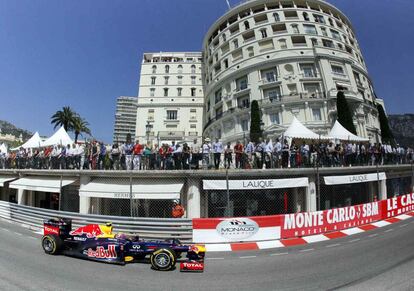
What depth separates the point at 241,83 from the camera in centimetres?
3978

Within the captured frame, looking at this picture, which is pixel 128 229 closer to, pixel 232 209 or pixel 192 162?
pixel 192 162

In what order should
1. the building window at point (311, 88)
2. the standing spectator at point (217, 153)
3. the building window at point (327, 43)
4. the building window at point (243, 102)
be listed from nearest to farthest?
the standing spectator at point (217, 153) → the building window at point (311, 88) → the building window at point (327, 43) → the building window at point (243, 102)

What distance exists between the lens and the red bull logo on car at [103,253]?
22.5ft

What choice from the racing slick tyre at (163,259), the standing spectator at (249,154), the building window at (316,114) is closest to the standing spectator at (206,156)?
the standing spectator at (249,154)

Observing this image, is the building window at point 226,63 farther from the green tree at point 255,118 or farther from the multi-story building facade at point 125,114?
the multi-story building facade at point 125,114

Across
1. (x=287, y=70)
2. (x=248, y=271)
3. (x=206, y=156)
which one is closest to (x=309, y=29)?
(x=287, y=70)

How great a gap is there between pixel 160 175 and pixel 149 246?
530 centimetres

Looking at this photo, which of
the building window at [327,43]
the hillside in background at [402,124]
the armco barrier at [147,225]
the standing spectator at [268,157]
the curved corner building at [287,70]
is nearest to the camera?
the armco barrier at [147,225]

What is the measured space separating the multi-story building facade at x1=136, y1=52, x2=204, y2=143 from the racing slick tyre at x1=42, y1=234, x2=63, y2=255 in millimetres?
42652

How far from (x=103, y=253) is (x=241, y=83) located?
1440 inches

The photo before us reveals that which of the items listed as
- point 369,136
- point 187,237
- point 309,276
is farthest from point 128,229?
point 369,136

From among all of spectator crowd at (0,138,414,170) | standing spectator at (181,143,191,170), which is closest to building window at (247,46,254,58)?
spectator crowd at (0,138,414,170)

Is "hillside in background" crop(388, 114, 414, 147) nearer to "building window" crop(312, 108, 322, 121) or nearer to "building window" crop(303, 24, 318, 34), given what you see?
"building window" crop(303, 24, 318, 34)

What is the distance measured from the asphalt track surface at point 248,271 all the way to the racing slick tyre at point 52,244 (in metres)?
0.19
